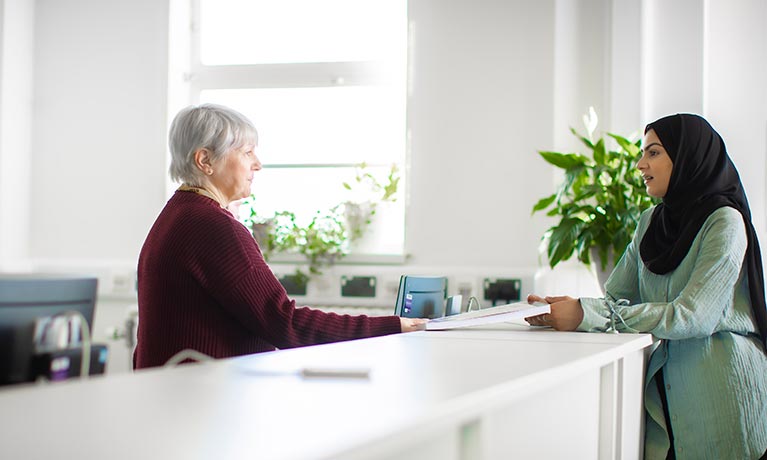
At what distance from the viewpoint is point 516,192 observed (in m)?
3.68

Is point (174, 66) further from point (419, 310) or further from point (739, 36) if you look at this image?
point (739, 36)

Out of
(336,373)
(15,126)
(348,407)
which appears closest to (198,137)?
(336,373)

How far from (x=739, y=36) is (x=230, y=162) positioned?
7.03 ft

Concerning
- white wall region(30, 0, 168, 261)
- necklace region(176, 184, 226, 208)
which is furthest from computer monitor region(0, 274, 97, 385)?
white wall region(30, 0, 168, 261)

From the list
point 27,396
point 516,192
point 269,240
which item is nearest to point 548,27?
point 516,192

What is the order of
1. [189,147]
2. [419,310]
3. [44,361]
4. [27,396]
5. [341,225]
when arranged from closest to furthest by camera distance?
1. [27,396]
2. [44,361]
3. [189,147]
4. [419,310]
5. [341,225]

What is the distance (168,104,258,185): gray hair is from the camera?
2074mm

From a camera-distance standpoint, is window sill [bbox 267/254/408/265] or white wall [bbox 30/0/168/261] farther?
white wall [bbox 30/0/168/261]

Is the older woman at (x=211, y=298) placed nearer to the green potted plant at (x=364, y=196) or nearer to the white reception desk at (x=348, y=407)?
the white reception desk at (x=348, y=407)

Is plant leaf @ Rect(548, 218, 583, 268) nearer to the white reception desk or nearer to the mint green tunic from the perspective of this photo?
the mint green tunic

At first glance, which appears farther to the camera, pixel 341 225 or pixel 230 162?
pixel 341 225

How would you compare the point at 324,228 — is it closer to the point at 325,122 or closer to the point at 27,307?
the point at 325,122

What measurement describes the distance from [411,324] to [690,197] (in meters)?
0.87

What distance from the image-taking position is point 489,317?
1891 mm
